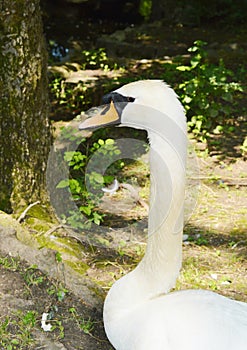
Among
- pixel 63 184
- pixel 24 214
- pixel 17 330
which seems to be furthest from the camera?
pixel 63 184

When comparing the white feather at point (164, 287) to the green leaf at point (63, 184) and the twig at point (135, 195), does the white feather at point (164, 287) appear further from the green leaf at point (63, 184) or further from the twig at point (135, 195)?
the twig at point (135, 195)

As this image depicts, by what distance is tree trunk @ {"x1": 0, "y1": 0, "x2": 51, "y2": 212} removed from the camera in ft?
14.7

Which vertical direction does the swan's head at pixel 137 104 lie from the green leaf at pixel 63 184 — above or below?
above

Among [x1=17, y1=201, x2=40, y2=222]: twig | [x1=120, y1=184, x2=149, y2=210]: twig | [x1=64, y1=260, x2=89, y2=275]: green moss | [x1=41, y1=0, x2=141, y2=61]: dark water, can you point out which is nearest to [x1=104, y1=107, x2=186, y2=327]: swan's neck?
[x1=64, y1=260, x2=89, y2=275]: green moss

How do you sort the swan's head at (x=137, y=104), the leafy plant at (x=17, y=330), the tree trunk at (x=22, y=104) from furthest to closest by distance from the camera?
the tree trunk at (x=22, y=104) → the leafy plant at (x=17, y=330) → the swan's head at (x=137, y=104)

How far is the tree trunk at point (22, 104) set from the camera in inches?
177

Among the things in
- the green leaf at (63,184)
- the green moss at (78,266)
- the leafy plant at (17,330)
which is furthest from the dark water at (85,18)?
the leafy plant at (17,330)

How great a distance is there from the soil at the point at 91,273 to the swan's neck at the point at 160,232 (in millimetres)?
389

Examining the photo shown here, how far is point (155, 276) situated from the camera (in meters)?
3.22

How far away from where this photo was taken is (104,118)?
2.91 meters

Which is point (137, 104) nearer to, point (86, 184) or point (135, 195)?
point (86, 184)

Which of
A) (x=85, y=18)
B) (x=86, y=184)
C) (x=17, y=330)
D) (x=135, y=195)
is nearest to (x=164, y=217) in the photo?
(x=17, y=330)

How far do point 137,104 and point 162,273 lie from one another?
2.89 feet

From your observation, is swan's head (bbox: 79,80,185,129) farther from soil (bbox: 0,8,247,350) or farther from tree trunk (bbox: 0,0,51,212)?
tree trunk (bbox: 0,0,51,212)
